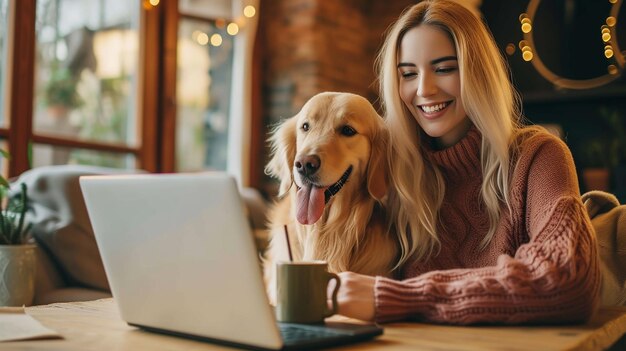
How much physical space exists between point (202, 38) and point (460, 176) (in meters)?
3.42

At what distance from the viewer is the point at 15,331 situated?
36.9 inches

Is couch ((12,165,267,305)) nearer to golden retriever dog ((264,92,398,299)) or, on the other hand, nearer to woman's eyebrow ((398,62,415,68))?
golden retriever dog ((264,92,398,299))

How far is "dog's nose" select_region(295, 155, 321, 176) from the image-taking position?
59.2 inches

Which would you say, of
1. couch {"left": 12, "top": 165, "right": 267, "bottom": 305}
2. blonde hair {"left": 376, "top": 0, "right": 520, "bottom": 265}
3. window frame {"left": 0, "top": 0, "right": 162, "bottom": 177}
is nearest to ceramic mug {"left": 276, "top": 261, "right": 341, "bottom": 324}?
blonde hair {"left": 376, "top": 0, "right": 520, "bottom": 265}

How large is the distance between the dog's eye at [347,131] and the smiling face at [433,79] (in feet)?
0.56

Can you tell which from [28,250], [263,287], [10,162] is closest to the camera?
Result: [263,287]

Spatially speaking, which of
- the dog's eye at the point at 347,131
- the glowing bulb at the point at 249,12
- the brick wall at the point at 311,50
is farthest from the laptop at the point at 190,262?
the brick wall at the point at 311,50

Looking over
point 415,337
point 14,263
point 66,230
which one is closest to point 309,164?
point 415,337

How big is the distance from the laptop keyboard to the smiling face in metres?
0.68

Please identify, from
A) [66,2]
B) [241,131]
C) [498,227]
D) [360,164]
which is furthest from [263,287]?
[241,131]

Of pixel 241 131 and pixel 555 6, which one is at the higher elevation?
pixel 555 6

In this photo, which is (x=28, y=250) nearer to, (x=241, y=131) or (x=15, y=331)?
(x=15, y=331)

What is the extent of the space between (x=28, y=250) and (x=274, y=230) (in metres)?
0.81

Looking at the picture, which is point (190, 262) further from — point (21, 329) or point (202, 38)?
point (202, 38)
